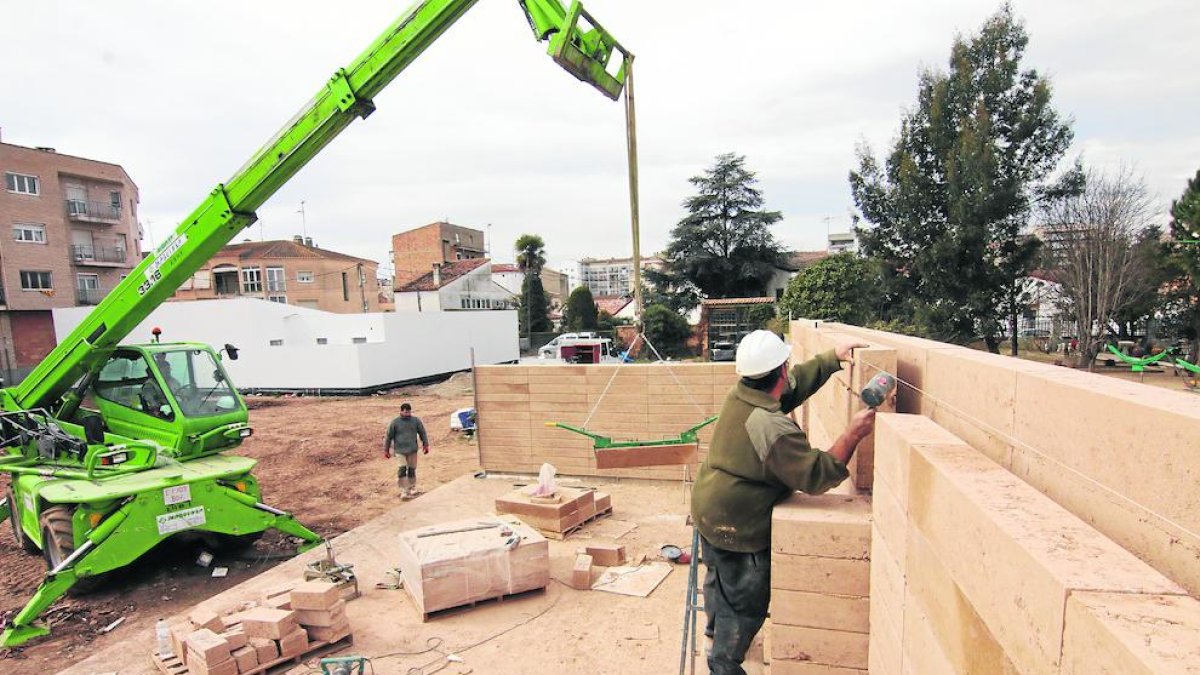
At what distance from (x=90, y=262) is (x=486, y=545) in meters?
43.3

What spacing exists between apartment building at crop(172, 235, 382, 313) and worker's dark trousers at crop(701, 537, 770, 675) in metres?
45.3

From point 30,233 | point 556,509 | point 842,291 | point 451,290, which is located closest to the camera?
point 556,509

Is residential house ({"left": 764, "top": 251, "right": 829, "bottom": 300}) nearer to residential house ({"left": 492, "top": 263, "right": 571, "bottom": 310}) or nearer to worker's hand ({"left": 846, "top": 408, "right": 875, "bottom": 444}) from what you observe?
residential house ({"left": 492, "top": 263, "right": 571, "bottom": 310})

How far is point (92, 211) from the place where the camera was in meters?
36.6

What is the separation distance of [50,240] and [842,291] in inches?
1654

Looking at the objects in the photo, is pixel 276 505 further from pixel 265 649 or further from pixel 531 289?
pixel 531 289

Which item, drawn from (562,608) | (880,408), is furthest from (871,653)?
(562,608)

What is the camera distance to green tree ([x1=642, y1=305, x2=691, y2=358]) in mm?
30578

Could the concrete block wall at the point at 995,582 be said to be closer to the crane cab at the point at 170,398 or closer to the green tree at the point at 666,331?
the crane cab at the point at 170,398

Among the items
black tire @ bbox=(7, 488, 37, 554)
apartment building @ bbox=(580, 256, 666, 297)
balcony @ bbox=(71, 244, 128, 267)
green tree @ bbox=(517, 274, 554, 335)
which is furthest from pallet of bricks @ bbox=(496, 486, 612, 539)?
apartment building @ bbox=(580, 256, 666, 297)

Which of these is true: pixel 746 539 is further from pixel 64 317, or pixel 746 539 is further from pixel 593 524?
pixel 64 317

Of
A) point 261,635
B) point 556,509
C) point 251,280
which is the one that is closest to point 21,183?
point 251,280

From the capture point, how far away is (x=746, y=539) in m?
3.29

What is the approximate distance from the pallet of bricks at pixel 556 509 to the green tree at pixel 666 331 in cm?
2261
